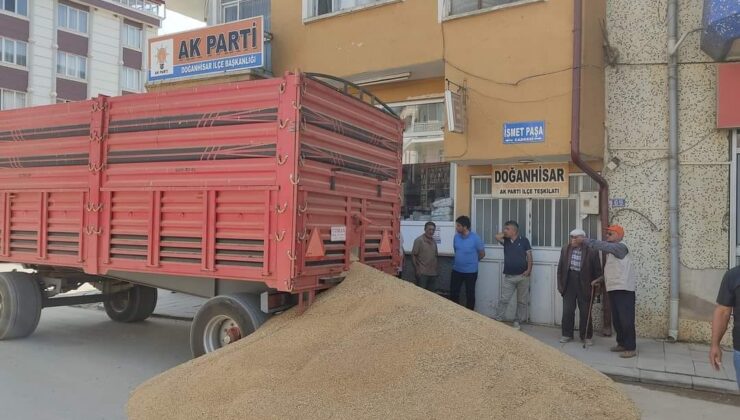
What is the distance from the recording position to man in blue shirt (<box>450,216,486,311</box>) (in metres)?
8.69

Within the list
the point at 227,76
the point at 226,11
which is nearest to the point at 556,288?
the point at 227,76

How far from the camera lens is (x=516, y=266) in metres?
8.30

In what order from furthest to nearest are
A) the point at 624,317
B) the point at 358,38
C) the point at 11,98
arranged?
1. the point at 11,98
2. the point at 358,38
3. the point at 624,317

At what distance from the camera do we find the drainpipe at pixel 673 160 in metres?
7.67

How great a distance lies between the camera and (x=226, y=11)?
12.8 m

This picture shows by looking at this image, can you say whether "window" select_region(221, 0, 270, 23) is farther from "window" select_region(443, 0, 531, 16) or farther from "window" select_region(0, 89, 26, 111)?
"window" select_region(0, 89, 26, 111)

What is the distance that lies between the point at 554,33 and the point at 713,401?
5.05 m

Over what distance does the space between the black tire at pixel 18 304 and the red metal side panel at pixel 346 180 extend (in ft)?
14.9

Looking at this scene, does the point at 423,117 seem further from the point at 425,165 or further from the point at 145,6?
the point at 145,6

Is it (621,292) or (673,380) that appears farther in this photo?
(621,292)

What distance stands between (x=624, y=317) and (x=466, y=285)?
7.95 ft

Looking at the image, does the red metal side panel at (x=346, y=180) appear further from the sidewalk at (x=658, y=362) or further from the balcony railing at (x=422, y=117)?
the balcony railing at (x=422, y=117)

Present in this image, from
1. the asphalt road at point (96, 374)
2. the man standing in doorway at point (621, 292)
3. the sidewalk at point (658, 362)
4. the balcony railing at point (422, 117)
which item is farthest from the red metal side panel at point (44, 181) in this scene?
the man standing in doorway at point (621, 292)

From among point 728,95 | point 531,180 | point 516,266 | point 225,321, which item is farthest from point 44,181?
point 728,95
